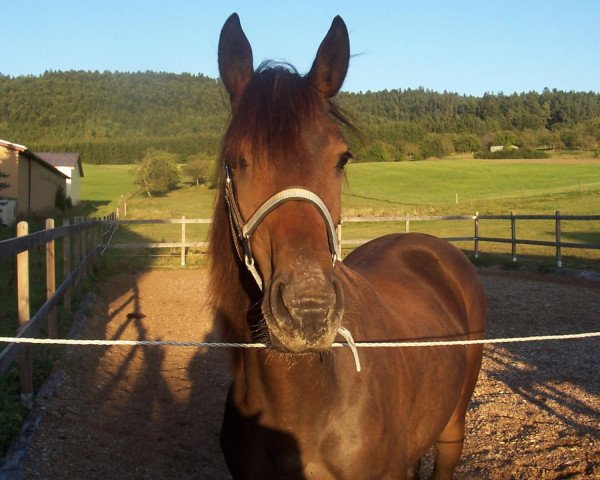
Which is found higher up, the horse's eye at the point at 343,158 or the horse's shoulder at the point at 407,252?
the horse's eye at the point at 343,158

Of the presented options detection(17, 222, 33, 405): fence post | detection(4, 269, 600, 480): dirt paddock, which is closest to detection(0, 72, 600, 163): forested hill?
detection(4, 269, 600, 480): dirt paddock

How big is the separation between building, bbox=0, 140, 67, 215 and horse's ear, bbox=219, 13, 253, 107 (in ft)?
81.8

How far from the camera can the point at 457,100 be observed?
293ft

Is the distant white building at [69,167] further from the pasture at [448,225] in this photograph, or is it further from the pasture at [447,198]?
the pasture at [448,225]

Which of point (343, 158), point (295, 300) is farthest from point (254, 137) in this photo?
point (295, 300)

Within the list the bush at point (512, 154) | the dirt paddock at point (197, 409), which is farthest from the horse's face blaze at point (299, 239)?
the bush at point (512, 154)

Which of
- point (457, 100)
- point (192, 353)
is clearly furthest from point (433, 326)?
point (457, 100)

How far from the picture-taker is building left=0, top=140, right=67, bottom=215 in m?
27.0

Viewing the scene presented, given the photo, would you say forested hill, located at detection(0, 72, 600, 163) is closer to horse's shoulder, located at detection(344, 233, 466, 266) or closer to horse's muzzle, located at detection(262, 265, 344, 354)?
horse's shoulder, located at detection(344, 233, 466, 266)

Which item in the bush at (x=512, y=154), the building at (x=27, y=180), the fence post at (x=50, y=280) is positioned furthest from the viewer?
the bush at (x=512, y=154)

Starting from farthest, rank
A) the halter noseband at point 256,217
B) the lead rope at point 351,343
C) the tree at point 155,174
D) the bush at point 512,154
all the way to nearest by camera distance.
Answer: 1. the bush at point 512,154
2. the tree at point 155,174
3. the lead rope at point 351,343
4. the halter noseband at point 256,217

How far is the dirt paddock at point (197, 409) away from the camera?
4008mm

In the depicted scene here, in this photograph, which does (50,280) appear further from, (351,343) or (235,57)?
(351,343)

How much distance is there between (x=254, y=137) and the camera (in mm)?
2066
